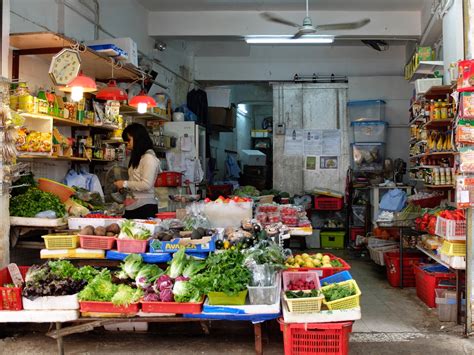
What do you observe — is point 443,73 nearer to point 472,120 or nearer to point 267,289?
point 472,120

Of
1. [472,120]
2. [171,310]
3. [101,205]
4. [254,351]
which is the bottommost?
[254,351]

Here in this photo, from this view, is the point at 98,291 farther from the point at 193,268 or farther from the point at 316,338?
the point at 316,338

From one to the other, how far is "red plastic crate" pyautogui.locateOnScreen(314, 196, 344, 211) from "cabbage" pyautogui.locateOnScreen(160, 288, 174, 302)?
676cm

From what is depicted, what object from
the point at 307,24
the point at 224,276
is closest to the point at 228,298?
the point at 224,276

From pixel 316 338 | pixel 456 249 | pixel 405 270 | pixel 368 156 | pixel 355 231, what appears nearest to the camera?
pixel 316 338

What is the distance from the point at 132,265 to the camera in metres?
4.53

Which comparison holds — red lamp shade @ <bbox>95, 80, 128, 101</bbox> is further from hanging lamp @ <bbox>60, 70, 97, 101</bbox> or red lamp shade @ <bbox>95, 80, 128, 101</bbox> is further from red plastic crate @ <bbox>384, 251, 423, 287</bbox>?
red plastic crate @ <bbox>384, 251, 423, 287</bbox>

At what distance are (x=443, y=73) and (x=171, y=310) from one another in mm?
5365

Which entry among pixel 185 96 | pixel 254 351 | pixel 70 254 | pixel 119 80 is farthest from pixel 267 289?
pixel 185 96

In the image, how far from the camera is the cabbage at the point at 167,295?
14.0 feet

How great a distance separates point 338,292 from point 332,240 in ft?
21.5

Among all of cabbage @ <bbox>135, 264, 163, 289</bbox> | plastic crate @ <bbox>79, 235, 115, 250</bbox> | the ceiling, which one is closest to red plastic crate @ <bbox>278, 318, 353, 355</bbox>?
cabbage @ <bbox>135, 264, 163, 289</bbox>

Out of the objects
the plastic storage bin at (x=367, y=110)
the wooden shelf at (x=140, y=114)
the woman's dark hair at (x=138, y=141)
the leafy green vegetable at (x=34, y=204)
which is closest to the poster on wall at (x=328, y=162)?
the plastic storage bin at (x=367, y=110)

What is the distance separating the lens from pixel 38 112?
5.27 meters
